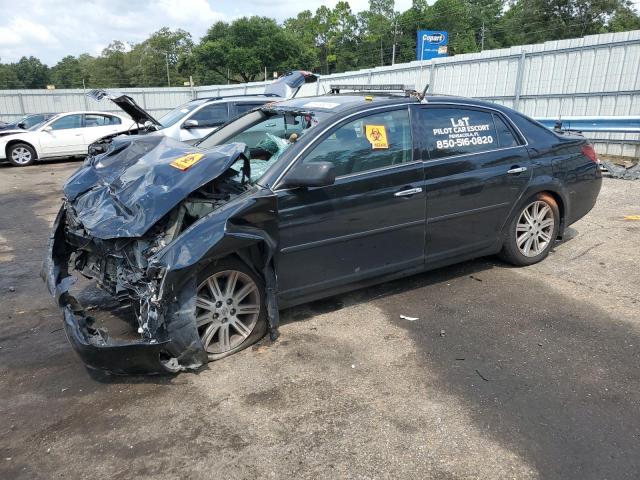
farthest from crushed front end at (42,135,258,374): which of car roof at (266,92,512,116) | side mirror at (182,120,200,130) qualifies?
side mirror at (182,120,200,130)

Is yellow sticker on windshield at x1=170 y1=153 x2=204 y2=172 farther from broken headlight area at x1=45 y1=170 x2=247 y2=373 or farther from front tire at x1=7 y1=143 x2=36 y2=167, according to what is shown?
front tire at x1=7 y1=143 x2=36 y2=167

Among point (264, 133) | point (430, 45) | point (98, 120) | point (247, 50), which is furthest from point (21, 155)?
point (247, 50)

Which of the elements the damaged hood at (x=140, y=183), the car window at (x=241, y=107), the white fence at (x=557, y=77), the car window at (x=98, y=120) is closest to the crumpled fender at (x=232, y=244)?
the damaged hood at (x=140, y=183)

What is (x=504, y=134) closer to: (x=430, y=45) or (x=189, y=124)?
(x=189, y=124)

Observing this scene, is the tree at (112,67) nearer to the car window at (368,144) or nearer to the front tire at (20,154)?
the front tire at (20,154)

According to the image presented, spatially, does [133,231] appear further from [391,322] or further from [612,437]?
[612,437]

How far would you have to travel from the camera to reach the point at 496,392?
319cm

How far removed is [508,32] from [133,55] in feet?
200

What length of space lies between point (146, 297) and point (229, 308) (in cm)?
62

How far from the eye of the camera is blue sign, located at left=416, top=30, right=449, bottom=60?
29.8 metres

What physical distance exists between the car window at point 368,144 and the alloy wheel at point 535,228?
5.36 ft

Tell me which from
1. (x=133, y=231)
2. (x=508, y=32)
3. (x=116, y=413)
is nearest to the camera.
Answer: (x=116, y=413)

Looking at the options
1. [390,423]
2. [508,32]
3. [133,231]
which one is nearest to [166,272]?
[133,231]

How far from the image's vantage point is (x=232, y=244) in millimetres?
3348
